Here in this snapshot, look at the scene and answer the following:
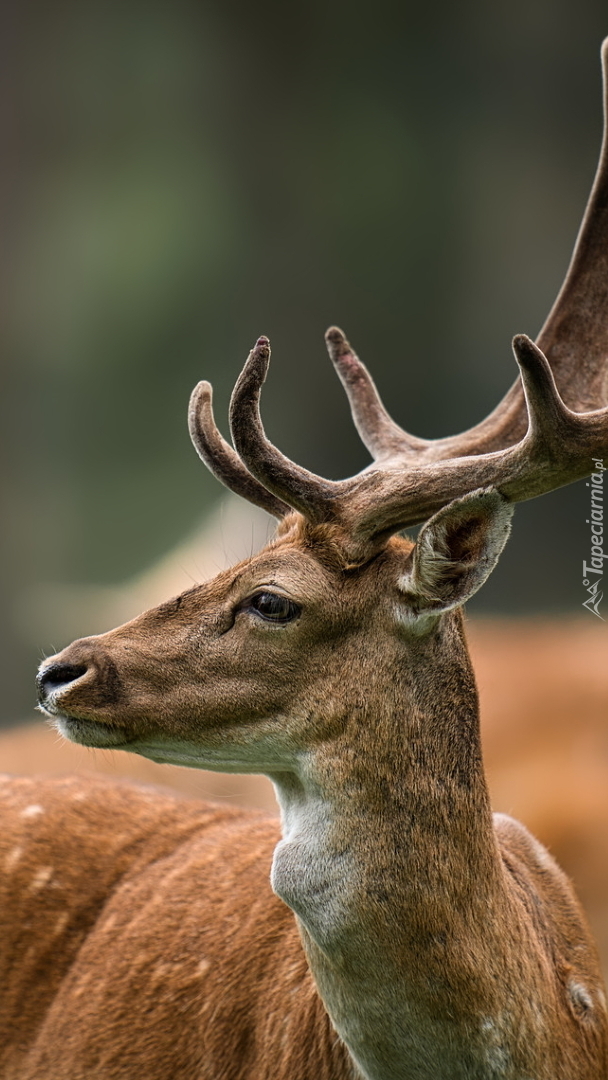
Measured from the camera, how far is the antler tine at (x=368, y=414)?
10.9 ft

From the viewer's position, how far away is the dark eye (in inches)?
106

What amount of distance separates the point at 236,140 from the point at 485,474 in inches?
295

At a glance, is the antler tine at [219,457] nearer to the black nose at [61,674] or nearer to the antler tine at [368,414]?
the antler tine at [368,414]

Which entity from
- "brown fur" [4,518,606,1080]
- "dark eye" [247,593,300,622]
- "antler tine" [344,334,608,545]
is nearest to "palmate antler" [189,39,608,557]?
"antler tine" [344,334,608,545]

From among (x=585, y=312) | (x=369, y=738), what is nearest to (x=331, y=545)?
(x=369, y=738)

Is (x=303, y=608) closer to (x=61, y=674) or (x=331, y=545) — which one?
(x=331, y=545)

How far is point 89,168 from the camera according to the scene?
9.66m

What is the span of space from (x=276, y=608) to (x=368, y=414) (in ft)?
3.24

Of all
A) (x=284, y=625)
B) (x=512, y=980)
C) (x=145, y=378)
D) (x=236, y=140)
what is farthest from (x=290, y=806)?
(x=236, y=140)

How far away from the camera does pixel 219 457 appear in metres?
3.10

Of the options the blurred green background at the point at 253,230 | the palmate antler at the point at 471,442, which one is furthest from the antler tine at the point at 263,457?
the blurred green background at the point at 253,230

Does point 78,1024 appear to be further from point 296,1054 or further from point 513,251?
point 513,251

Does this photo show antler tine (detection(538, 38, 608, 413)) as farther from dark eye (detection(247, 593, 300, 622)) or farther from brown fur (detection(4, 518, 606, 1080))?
dark eye (detection(247, 593, 300, 622))

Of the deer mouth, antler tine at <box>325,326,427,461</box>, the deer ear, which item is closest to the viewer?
the deer ear
